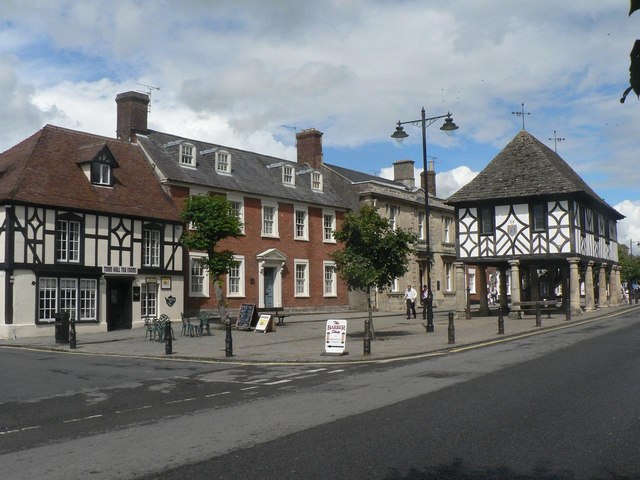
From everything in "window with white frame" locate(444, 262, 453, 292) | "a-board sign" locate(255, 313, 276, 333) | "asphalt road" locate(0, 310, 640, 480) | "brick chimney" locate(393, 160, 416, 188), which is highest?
"brick chimney" locate(393, 160, 416, 188)

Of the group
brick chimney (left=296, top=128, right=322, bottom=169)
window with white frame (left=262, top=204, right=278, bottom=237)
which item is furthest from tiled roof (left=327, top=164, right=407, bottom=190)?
window with white frame (left=262, top=204, right=278, bottom=237)

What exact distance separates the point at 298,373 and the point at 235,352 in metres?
5.40

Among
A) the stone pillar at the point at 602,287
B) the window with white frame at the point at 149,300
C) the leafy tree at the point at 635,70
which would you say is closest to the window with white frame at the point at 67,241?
the window with white frame at the point at 149,300

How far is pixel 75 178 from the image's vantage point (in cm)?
2991

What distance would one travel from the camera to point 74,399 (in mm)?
12219

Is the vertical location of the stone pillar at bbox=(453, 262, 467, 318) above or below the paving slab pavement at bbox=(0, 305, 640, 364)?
above

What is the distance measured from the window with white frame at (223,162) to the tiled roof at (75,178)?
4.51m

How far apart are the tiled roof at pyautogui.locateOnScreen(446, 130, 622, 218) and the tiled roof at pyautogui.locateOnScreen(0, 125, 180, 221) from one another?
16.1m

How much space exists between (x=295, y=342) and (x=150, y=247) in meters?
11.4

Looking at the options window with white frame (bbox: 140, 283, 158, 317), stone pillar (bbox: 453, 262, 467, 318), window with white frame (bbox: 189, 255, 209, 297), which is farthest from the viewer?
stone pillar (bbox: 453, 262, 467, 318)

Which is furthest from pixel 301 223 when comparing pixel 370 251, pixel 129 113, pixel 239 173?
pixel 370 251

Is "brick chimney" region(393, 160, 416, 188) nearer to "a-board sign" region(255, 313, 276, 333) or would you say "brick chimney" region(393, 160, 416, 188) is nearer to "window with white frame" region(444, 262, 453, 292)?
"window with white frame" region(444, 262, 453, 292)

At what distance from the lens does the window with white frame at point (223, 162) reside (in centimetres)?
3772

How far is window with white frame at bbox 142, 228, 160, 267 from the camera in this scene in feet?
104
